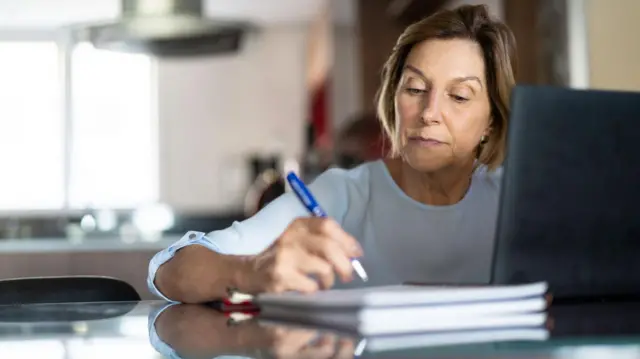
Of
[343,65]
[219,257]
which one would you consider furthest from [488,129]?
[343,65]

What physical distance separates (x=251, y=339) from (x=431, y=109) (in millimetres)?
721

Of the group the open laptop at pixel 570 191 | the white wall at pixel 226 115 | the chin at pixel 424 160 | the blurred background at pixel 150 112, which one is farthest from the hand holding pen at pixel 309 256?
the white wall at pixel 226 115

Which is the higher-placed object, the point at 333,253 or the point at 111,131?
the point at 333,253

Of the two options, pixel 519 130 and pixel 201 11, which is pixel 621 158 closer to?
pixel 519 130

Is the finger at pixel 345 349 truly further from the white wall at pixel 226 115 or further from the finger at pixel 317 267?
the white wall at pixel 226 115

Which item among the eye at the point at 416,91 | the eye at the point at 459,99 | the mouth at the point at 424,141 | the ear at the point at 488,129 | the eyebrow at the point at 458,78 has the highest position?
the eyebrow at the point at 458,78

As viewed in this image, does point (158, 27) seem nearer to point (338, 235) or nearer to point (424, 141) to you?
point (424, 141)

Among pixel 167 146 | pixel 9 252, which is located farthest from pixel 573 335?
pixel 167 146

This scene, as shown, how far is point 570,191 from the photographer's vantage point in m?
0.96

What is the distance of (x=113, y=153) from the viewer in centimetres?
869

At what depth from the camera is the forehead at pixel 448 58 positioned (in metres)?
1.48

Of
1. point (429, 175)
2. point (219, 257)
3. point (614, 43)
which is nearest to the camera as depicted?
point (219, 257)

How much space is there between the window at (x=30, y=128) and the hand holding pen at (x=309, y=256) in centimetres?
783

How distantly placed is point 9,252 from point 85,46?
617 centimetres
